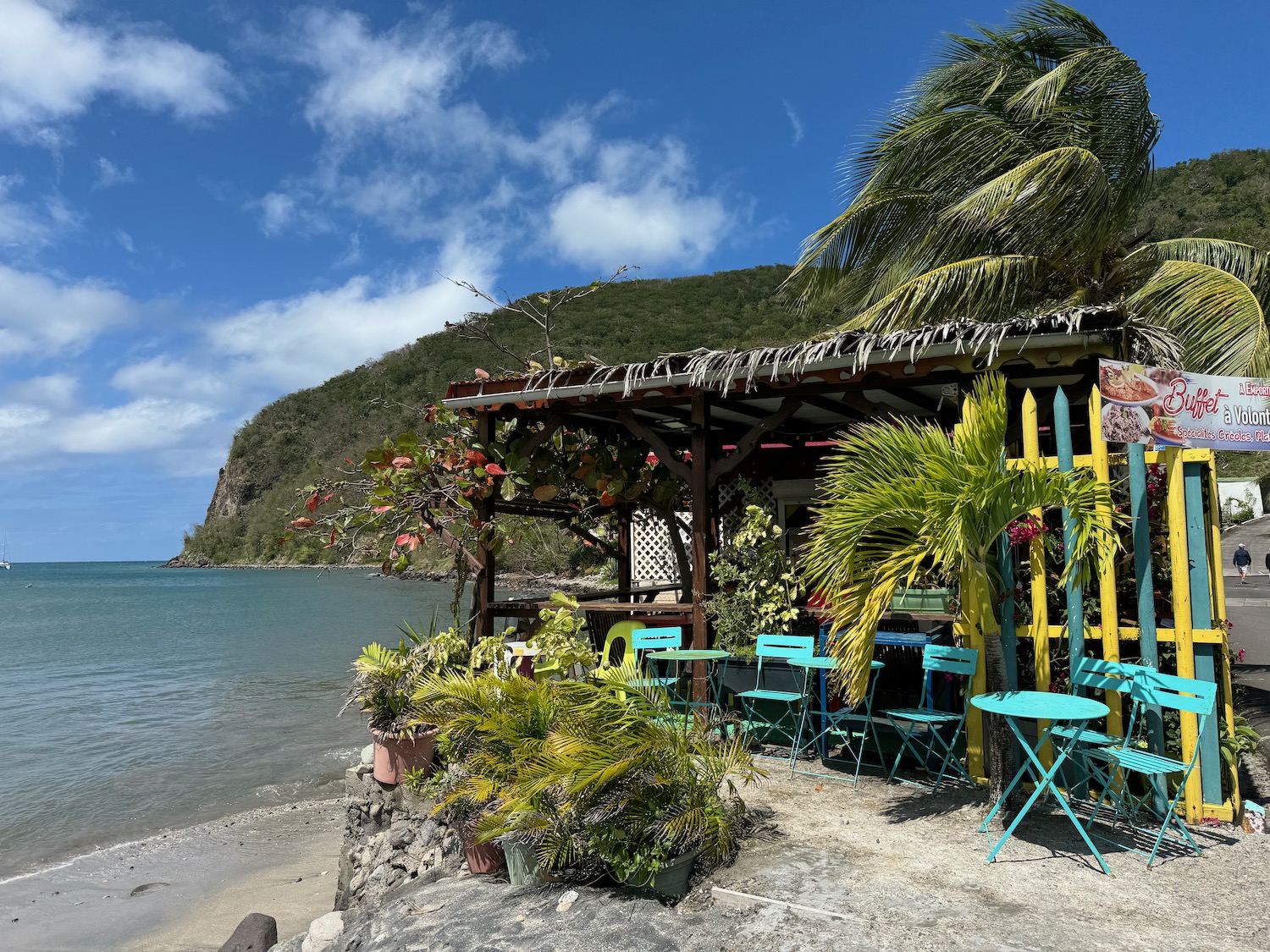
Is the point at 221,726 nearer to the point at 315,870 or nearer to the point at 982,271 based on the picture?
the point at 315,870

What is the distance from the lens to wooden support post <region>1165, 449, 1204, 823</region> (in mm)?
4211

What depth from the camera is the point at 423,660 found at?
5.60 metres

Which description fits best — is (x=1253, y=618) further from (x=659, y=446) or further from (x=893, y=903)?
(x=893, y=903)

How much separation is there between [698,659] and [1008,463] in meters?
2.37

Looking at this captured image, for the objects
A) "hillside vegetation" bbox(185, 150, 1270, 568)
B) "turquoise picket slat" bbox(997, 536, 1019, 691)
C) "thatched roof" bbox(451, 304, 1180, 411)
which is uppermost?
"hillside vegetation" bbox(185, 150, 1270, 568)

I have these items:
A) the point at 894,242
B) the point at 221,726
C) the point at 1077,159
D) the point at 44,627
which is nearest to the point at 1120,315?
the point at 1077,159

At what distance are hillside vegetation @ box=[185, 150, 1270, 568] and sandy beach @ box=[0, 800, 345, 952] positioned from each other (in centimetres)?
390

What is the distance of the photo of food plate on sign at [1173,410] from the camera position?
14.3ft

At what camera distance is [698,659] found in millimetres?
5746

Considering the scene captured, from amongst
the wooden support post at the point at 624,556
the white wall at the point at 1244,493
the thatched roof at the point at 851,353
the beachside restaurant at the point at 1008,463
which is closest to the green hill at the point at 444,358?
the white wall at the point at 1244,493

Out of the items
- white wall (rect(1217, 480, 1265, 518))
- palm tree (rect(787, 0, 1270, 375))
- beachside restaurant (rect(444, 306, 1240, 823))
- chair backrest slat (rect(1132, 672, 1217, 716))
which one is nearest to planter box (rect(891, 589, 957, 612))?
beachside restaurant (rect(444, 306, 1240, 823))

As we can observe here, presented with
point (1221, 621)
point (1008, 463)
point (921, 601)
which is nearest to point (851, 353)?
point (1008, 463)

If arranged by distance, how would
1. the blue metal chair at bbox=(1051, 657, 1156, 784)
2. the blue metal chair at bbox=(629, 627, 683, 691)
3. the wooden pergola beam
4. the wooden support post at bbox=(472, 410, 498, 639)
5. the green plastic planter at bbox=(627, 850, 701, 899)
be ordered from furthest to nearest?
the wooden support post at bbox=(472, 410, 498, 639), the wooden pergola beam, the blue metal chair at bbox=(629, 627, 683, 691), the blue metal chair at bbox=(1051, 657, 1156, 784), the green plastic planter at bbox=(627, 850, 701, 899)

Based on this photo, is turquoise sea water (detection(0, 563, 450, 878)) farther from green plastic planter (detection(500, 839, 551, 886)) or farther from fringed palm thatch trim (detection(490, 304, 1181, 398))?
green plastic planter (detection(500, 839, 551, 886))
